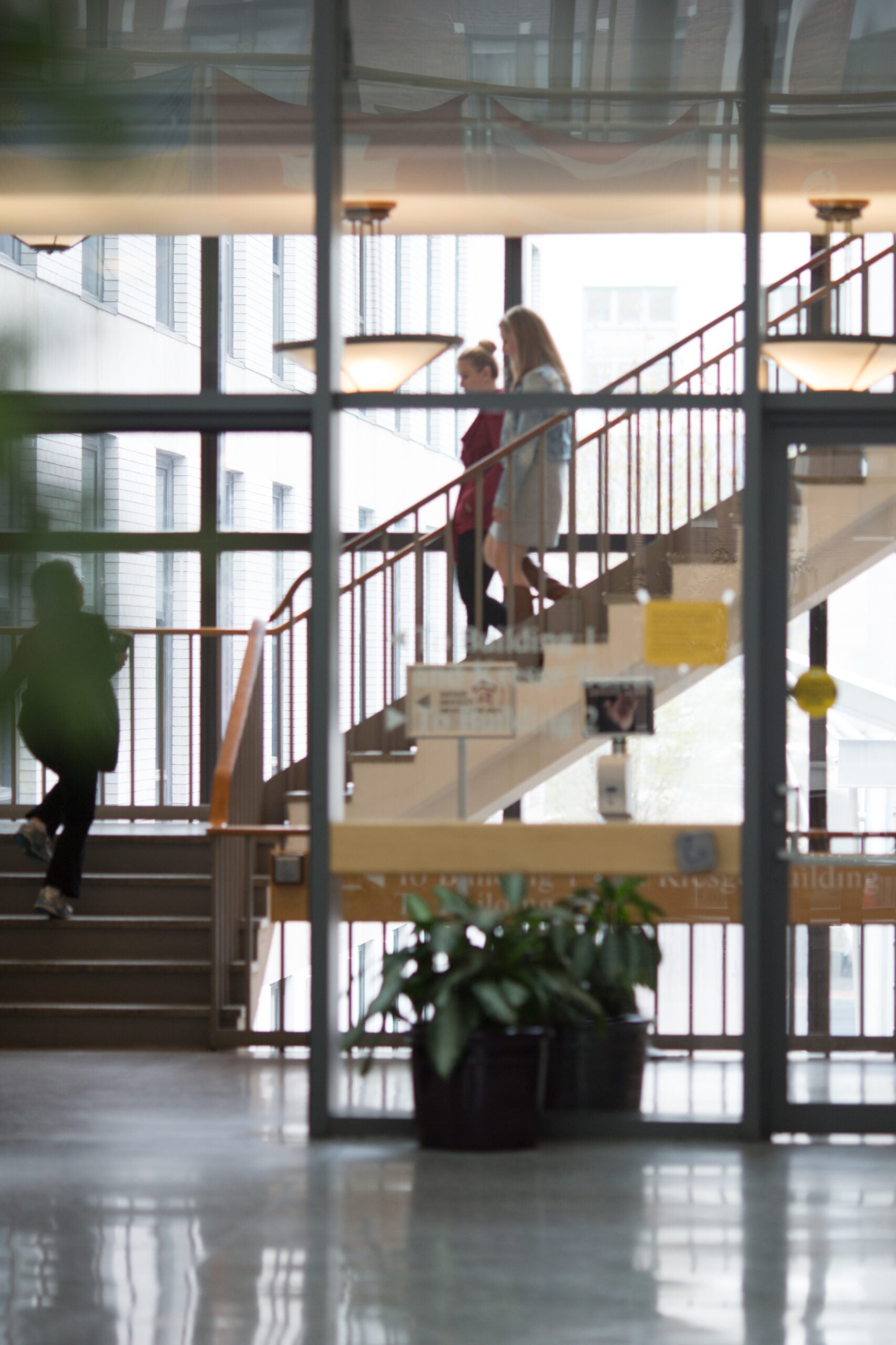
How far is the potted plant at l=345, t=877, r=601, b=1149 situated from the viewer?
13.9 feet

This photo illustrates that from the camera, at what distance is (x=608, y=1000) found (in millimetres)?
4449

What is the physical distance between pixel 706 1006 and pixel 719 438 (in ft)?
5.33

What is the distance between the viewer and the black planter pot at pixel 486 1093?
425cm

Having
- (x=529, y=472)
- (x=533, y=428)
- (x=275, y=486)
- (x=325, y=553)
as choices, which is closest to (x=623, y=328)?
(x=533, y=428)

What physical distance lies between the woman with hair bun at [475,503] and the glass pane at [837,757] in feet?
2.81

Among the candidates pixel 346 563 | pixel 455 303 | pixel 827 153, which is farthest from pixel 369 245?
pixel 827 153

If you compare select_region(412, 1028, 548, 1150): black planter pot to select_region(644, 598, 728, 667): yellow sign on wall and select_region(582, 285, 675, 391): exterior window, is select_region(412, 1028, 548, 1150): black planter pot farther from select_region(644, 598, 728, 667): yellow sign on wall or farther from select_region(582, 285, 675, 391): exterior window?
select_region(582, 285, 675, 391): exterior window

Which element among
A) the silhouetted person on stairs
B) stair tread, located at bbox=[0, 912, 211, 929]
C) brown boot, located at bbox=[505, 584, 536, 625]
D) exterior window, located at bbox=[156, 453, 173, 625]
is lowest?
stair tread, located at bbox=[0, 912, 211, 929]

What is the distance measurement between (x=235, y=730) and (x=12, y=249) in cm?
575

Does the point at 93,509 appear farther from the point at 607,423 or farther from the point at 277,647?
the point at 277,647

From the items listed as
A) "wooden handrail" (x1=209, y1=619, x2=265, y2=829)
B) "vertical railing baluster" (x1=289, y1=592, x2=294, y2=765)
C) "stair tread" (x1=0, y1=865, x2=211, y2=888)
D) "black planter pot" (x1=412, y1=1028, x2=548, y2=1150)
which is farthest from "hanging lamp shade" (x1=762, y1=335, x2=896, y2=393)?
"stair tread" (x1=0, y1=865, x2=211, y2=888)

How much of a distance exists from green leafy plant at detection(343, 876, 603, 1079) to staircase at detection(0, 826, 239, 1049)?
199 cm

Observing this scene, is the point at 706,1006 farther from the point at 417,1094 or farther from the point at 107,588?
the point at 107,588

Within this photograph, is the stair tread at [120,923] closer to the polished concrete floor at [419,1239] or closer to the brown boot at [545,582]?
the polished concrete floor at [419,1239]
